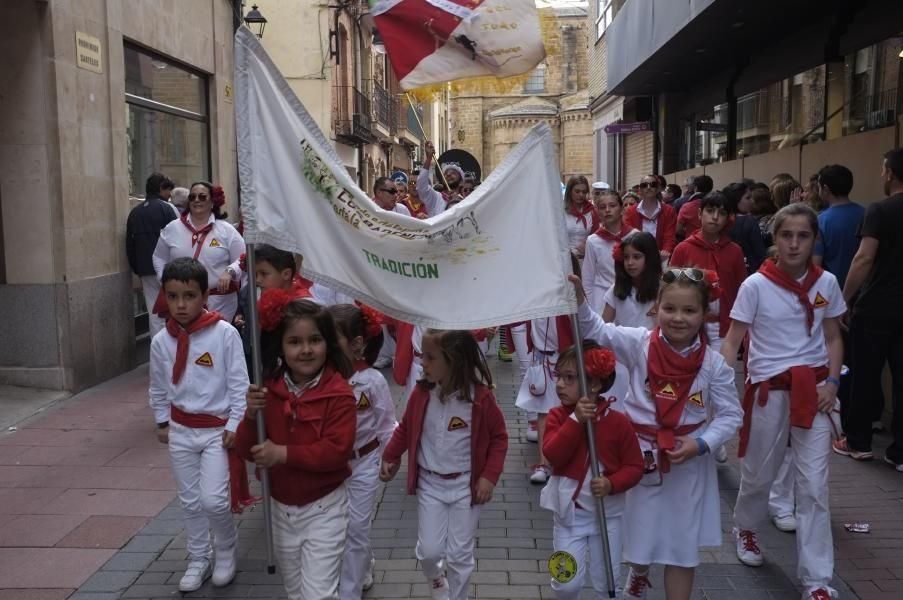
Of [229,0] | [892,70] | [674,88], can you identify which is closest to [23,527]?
[892,70]

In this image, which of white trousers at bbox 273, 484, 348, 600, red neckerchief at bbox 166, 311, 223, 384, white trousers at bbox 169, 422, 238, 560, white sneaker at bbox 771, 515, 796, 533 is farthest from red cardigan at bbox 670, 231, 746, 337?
white trousers at bbox 273, 484, 348, 600

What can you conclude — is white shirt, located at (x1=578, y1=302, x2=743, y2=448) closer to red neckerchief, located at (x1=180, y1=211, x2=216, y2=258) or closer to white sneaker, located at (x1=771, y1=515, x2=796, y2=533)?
white sneaker, located at (x1=771, y1=515, x2=796, y2=533)

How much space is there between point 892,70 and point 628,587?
7.65 m

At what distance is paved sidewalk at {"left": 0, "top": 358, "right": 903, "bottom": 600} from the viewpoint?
15.1 feet

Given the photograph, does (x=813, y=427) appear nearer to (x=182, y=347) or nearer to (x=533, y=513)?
(x=533, y=513)

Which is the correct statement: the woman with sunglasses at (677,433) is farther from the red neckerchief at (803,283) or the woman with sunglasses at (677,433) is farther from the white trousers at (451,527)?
the red neckerchief at (803,283)

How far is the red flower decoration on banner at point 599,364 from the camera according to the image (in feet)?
11.9

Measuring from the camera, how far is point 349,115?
25391mm

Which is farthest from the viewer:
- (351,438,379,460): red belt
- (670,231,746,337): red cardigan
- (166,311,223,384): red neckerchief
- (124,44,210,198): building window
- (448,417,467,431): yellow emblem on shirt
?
(124,44,210,198): building window

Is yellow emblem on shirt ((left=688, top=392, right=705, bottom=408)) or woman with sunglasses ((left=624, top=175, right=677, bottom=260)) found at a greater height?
woman with sunglasses ((left=624, top=175, right=677, bottom=260))

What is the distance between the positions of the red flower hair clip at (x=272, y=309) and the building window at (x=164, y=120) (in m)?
7.88

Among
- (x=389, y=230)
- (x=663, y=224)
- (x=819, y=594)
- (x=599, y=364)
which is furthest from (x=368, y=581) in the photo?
(x=663, y=224)

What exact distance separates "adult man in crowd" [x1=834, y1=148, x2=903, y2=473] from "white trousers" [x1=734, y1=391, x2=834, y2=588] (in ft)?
6.52

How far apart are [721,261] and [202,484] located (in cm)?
398
